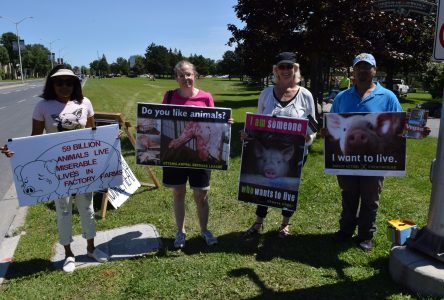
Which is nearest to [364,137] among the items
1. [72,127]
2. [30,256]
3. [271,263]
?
[271,263]

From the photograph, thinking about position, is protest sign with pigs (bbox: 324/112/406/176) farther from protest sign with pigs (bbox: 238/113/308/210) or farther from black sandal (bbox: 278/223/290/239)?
black sandal (bbox: 278/223/290/239)

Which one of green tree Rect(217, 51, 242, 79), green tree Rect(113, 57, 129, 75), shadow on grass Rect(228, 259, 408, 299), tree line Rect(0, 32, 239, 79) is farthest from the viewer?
green tree Rect(113, 57, 129, 75)

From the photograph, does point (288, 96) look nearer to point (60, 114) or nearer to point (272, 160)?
point (272, 160)

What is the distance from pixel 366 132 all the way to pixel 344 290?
1627mm

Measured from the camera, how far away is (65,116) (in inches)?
156

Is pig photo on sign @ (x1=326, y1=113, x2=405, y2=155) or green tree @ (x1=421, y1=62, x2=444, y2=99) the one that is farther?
green tree @ (x1=421, y1=62, x2=444, y2=99)

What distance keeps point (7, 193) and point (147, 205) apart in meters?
2.86

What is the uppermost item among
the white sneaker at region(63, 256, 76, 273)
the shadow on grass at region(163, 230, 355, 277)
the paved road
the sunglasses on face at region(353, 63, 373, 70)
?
the sunglasses on face at region(353, 63, 373, 70)

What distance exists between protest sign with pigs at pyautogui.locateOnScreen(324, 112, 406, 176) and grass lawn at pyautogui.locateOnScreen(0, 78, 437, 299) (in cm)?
98

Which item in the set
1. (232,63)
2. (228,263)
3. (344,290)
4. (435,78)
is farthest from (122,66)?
(344,290)

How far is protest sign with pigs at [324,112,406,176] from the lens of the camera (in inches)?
161

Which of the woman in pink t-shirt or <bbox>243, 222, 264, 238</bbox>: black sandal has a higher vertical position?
the woman in pink t-shirt

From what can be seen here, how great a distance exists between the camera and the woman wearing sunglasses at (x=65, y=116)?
3.89 meters

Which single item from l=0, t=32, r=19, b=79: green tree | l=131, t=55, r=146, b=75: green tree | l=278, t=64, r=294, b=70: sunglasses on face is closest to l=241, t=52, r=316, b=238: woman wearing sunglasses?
l=278, t=64, r=294, b=70: sunglasses on face
